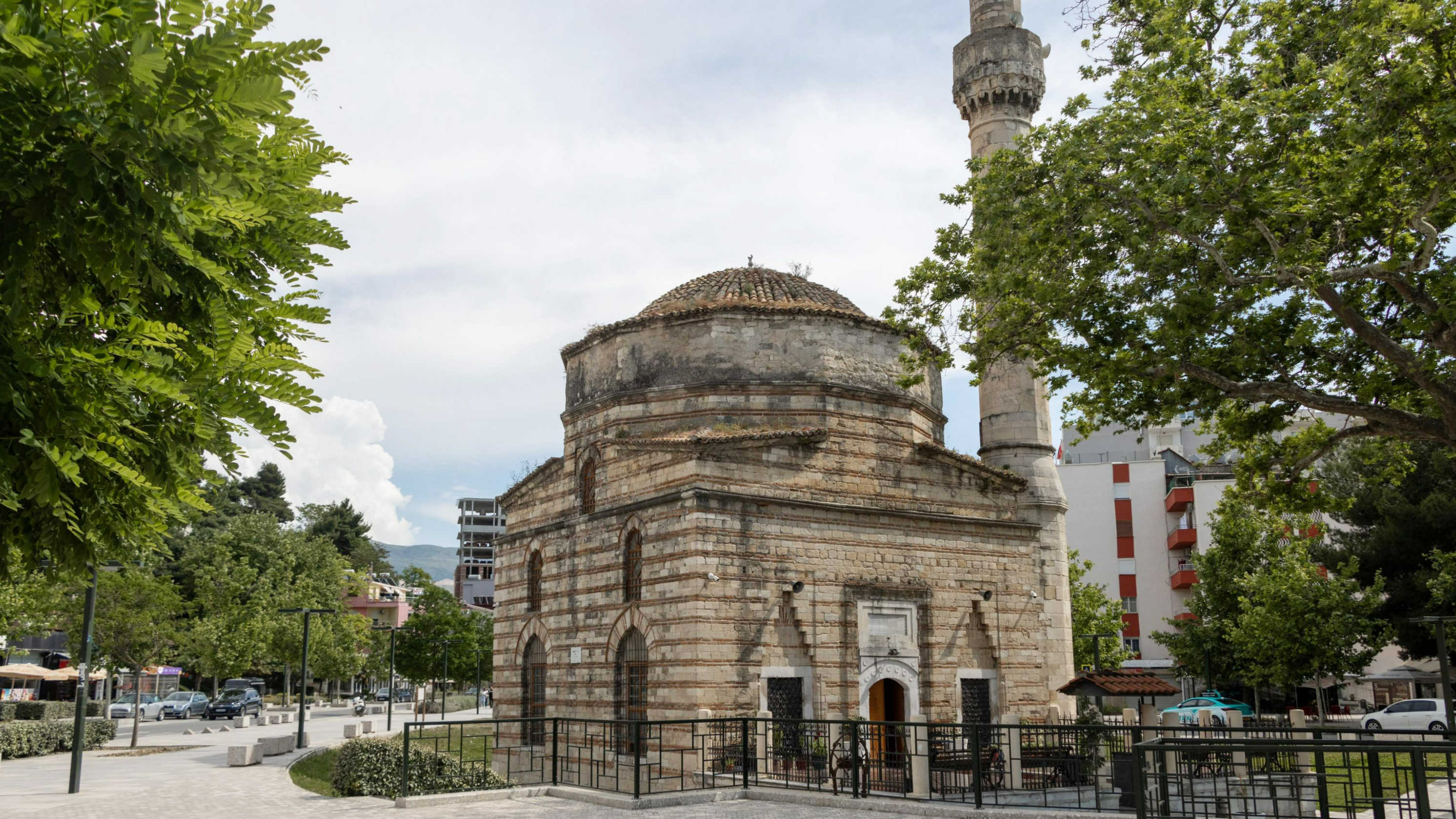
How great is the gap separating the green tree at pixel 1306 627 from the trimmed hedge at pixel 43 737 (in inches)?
1277

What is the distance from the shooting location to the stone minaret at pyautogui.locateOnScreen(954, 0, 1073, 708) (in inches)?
904

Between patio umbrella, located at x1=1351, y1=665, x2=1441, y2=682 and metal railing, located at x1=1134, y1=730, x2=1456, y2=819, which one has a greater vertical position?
metal railing, located at x1=1134, y1=730, x2=1456, y2=819

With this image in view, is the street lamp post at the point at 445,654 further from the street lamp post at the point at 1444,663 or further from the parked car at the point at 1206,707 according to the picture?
the street lamp post at the point at 1444,663

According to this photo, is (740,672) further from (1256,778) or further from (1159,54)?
(1159,54)

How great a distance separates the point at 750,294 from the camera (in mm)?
23734

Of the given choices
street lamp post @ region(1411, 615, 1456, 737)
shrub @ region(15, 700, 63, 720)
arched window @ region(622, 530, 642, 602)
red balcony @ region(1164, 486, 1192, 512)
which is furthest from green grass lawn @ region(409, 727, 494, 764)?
red balcony @ region(1164, 486, 1192, 512)

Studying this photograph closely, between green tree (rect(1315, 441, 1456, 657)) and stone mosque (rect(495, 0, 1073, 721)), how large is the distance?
1319 cm

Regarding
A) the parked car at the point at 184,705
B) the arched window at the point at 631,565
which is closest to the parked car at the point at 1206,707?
the arched window at the point at 631,565

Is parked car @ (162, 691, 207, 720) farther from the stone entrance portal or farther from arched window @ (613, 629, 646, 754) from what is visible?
the stone entrance portal

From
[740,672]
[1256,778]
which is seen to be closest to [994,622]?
[740,672]

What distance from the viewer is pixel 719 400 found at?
867 inches

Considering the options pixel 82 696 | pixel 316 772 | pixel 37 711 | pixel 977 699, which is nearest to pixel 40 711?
pixel 37 711

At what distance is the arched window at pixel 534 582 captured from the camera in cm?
2420

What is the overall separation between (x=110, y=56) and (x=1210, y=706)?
107ft
